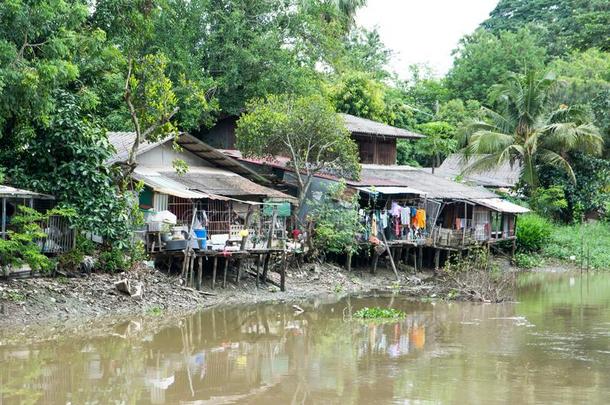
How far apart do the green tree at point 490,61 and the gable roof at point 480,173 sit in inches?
242

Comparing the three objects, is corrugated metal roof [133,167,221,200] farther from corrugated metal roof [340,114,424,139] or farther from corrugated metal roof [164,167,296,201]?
corrugated metal roof [340,114,424,139]

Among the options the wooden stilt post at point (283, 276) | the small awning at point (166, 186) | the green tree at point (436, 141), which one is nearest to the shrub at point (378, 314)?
the wooden stilt post at point (283, 276)

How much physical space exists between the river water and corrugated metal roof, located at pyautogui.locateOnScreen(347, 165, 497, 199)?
8796mm

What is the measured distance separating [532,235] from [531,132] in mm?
4543

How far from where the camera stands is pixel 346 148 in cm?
2483

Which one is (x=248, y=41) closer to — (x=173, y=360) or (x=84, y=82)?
(x=84, y=82)

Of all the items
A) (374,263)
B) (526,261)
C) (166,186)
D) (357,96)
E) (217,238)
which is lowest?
(374,263)

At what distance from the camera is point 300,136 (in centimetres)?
2439

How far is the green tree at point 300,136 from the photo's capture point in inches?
945

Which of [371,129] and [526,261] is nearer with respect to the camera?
[371,129]

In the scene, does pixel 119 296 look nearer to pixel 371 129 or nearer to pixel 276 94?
pixel 276 94

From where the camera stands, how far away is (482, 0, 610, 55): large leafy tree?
45.0 m

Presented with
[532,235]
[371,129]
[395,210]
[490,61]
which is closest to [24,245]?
[395,210]

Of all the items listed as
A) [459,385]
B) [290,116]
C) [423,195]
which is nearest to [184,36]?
[290,116]
